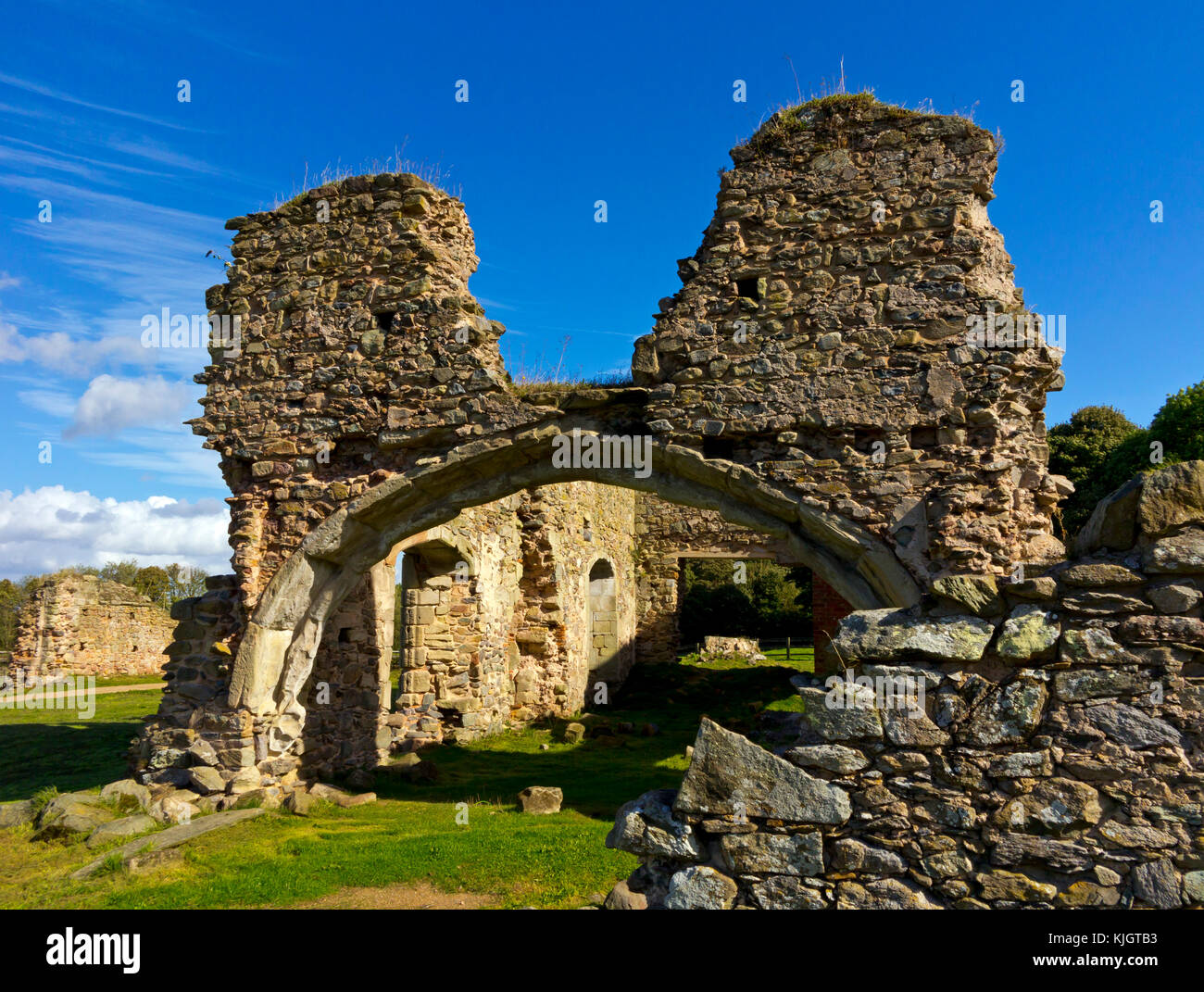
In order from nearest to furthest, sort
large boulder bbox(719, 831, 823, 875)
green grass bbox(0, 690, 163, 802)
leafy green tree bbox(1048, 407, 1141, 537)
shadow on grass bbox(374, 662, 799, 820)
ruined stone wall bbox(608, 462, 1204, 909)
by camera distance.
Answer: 1. ruined stone wall bbox(608, 462, 1204, 909)
2. large boulder bbox(719, 831, 823, 875)
3. shadow on grass bbox(374, 662, 799, 820)
4. green grass bbox(0, 690, 163, 802)
5. leafy green tree bbox(1048, 407, 1141, 537)

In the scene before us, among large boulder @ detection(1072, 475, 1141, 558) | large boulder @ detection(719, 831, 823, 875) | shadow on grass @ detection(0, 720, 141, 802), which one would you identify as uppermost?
large boulder @ detection(1072, 475, 1141, 558)

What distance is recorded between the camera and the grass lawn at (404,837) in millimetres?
6113

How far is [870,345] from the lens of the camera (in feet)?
23.1

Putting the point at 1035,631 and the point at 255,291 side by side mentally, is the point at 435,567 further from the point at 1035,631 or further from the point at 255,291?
the point at 1035,631

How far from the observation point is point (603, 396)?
25.6 ft

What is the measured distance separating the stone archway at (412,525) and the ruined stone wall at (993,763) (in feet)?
8.93

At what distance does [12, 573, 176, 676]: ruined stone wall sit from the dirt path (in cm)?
1670

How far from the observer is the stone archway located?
7258 millimetres

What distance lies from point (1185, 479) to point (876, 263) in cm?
372

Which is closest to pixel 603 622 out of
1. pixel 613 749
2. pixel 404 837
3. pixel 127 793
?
pixel 613 749

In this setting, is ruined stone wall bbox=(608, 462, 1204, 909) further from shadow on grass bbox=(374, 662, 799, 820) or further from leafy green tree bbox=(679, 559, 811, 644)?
leafy green tree bbox=(679, 559, 811, 644)

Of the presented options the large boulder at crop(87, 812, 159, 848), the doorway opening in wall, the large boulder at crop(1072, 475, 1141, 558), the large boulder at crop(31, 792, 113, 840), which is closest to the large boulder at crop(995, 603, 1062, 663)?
the large boulder at crop(1072, 475, 1141, 558)

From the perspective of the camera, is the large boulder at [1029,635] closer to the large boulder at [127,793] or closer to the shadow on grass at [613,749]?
the shadow on grass at [613,749]

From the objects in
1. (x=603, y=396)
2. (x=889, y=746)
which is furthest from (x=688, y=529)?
(x=889, y=746)
